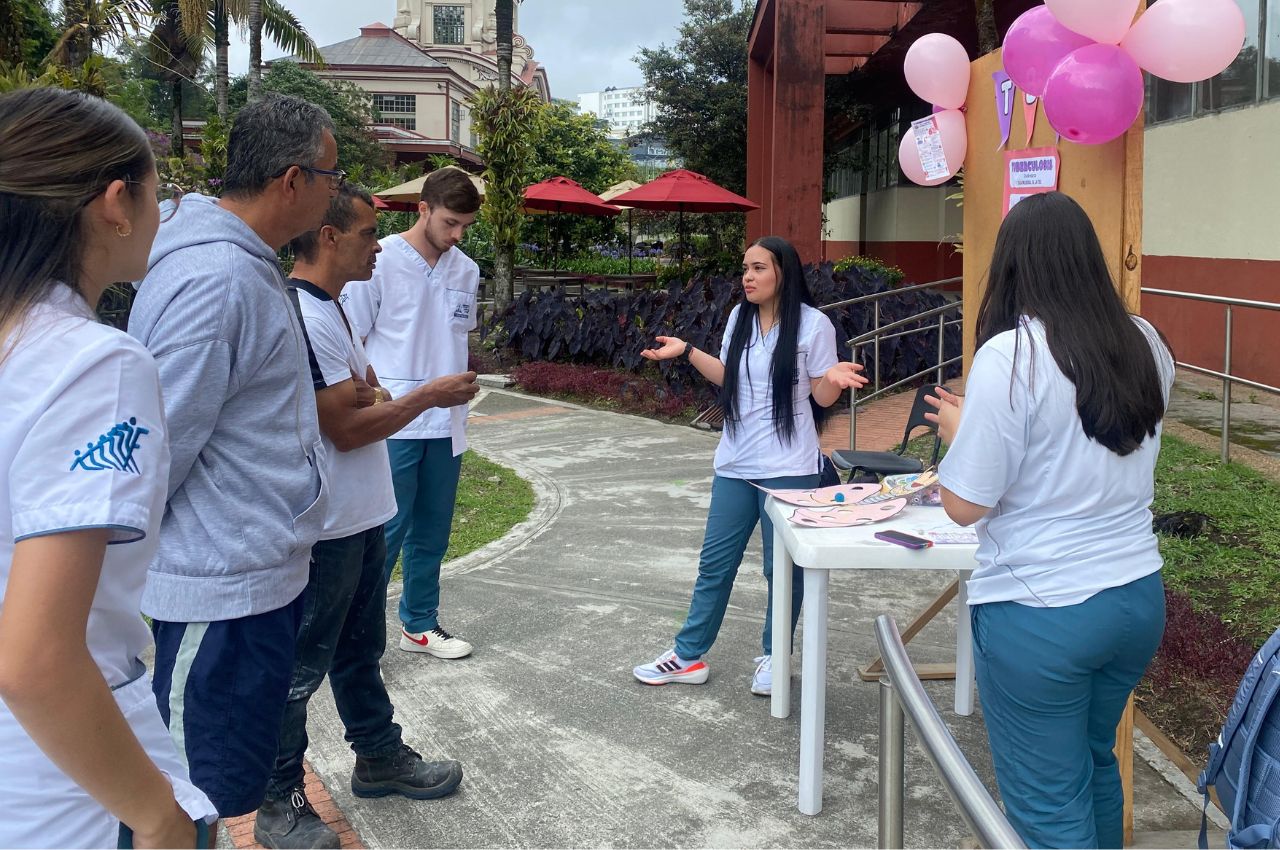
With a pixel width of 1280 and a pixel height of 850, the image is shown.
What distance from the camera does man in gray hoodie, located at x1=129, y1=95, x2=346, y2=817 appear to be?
6.98 feet

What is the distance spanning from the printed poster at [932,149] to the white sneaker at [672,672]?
7.19ft

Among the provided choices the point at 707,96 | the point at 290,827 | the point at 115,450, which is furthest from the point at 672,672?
the point at 707,96

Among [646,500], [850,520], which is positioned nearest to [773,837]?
[850,520]

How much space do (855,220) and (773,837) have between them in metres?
28.0

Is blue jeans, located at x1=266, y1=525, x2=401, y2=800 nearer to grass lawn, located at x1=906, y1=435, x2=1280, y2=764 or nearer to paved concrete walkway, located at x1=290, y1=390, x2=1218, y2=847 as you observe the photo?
paved concrete walkway, located at x1=290, y1=390, x2=1218, y2=847

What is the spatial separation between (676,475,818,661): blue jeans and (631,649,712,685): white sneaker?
0.05m

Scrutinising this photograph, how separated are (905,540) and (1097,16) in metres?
1.67

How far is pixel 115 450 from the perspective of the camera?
1.23m

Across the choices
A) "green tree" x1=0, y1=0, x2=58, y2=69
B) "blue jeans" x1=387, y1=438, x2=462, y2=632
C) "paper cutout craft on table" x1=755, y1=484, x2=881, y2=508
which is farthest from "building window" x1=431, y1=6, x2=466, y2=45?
"paper cutout craft on table" x1=755, y1=484, x2=881, y2=508

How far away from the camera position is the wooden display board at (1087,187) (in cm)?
295

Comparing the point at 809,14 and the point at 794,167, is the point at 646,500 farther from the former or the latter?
the point at 809,14

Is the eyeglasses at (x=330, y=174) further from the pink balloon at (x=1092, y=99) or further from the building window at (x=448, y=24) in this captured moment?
the building window at (x=448, y=24)

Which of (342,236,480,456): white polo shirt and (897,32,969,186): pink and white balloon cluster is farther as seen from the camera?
(342,236,480,456): white polo shirt

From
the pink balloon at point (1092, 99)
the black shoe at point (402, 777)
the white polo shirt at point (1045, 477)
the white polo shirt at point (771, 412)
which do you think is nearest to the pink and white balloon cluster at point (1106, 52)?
the pink balloon at point (1092, 99)
